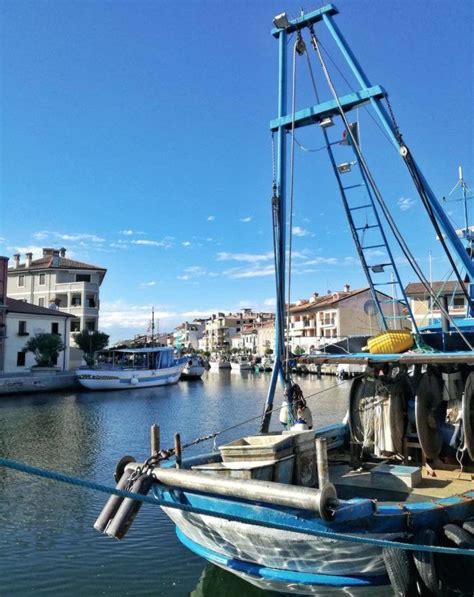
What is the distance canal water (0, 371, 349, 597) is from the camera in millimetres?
8141

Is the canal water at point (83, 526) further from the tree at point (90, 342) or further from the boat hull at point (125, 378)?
the tree at point (90, 342)

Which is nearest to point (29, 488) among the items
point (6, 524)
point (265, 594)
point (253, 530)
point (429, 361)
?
point (6, 524)

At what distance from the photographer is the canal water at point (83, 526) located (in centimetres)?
814

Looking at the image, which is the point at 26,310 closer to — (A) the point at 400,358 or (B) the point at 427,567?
(A) the point at 400,358

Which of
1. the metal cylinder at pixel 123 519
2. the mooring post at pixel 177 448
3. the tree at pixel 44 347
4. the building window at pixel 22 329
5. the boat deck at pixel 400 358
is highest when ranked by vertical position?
the building window at pixel 22 329

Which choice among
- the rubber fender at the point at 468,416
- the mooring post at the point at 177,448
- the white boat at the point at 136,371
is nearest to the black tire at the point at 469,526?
the rubber fender at the point at 468,416

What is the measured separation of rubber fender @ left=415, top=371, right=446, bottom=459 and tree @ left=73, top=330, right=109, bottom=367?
157 feet

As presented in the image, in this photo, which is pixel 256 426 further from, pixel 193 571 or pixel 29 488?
pixel 193 571

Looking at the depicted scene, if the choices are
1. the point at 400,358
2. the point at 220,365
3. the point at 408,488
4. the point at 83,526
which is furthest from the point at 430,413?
the point at 220,365

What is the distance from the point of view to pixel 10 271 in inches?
2616

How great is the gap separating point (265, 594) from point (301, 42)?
11.3 metres

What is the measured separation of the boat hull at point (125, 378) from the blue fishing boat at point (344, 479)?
37133 millimetres

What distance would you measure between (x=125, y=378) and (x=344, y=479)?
138ft

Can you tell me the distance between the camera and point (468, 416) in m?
8.76
